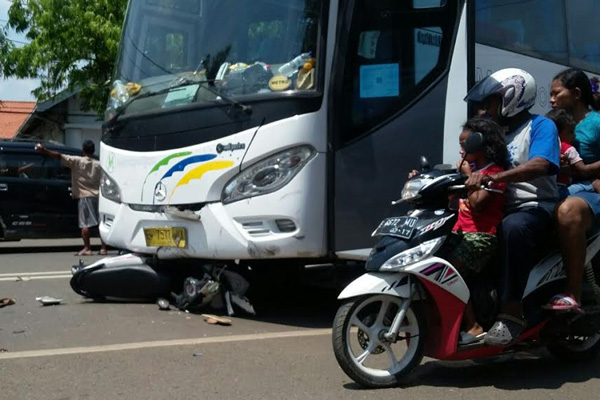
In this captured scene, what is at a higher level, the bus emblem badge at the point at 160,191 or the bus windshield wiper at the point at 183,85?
the bus windshield wiper at the point at 183,85

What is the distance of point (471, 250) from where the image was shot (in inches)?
193

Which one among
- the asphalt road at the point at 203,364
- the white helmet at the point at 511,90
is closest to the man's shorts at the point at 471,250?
the asphalt road at the point at 203,364

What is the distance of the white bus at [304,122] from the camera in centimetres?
630

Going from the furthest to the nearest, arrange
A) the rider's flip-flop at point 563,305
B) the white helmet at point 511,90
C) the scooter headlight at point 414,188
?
the white helmet at point 511,90 < the rider's flip-flop at point 563,305 < the scooter headlight at point 414,188

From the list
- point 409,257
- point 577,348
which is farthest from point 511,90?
point 577,348

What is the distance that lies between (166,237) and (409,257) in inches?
112

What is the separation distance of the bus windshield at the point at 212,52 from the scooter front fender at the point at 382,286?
2.10 meters

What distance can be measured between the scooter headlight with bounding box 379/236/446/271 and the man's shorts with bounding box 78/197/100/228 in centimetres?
904

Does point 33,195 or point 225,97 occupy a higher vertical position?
point 225,97

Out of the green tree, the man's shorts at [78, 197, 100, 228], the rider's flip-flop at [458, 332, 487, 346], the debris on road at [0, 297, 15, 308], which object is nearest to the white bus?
the rider's flip-flop at [458, 332, 487, 346]

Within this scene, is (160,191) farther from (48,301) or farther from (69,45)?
(69,45)

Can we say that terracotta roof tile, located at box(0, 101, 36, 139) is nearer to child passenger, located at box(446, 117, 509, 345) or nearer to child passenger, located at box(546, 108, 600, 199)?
child passenger, located at box(546, 108, 600, 199)

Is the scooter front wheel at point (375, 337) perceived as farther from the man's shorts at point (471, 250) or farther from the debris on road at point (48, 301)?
the debris on road at point (48, 301)

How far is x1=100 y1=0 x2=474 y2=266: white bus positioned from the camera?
6.30 metres
